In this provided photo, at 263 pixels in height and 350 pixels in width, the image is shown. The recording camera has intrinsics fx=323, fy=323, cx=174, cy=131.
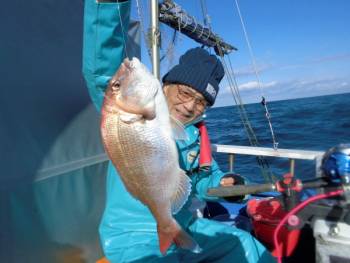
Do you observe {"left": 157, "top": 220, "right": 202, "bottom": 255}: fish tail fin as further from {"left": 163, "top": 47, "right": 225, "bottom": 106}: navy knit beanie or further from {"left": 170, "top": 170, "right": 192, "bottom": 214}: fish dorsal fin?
{"left": 163, "top": 47, "right": 225, "bottom": 106}: navy knit beanie

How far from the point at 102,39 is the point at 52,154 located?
4.16 ft

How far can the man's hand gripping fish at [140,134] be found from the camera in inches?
59.5

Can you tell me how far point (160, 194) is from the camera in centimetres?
162

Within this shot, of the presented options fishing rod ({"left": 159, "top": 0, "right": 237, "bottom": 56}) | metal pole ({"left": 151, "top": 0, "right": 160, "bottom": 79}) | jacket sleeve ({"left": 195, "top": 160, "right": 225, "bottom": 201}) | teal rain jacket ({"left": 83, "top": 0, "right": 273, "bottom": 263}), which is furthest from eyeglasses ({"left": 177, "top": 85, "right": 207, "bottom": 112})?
fishing rod ({"left": 159, "top": 0, "right": 237, "bottom": 56})

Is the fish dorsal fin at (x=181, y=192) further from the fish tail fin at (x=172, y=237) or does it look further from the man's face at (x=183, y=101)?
the man's face at (x=183, y=101)

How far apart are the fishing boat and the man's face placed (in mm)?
547

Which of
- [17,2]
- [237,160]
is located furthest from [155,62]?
[237,160]

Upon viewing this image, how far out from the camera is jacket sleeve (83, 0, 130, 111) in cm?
180

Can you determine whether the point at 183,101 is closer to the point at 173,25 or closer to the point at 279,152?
the point at 279,152

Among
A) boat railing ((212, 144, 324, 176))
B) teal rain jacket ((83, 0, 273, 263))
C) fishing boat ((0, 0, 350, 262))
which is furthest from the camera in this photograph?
boat railing ((212, 144, 324, 176))

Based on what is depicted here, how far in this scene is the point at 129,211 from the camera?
2371 millimetres

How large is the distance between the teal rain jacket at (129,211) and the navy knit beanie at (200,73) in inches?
16.4

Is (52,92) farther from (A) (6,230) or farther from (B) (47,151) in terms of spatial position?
(A) (6,230)

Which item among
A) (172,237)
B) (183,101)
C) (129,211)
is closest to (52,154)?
(129,211)
